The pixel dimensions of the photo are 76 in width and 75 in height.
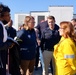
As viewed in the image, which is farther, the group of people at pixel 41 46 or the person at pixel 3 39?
the group of people at pixel 41 46

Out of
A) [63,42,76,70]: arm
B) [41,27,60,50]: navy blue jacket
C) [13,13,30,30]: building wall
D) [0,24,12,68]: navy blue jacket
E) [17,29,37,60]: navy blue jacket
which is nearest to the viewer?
[0,24,12,68]: navy blue jacket

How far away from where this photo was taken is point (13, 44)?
9.58 feet

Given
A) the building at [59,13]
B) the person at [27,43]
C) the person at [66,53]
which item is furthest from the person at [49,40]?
the building at [59,13]

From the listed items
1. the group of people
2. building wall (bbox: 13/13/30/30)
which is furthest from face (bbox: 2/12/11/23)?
building wall (bbox: 13/13/30/30)

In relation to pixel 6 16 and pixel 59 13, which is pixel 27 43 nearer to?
pixel 6 16

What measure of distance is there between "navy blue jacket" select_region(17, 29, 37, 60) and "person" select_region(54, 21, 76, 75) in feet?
4.23

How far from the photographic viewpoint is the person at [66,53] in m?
3.79

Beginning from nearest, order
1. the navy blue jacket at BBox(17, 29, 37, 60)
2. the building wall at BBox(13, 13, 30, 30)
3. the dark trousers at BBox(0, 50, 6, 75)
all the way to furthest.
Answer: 1. the dark trousers at BBox(0, 50, 6, 75)
2. the navy blue jacket at BBox(17, 29, 37, 60)
3. the building wall at BBox(13, 13, 30, 30)

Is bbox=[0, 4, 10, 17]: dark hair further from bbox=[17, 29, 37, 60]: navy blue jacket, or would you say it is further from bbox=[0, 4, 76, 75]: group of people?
bbox=[17, 29, 37, 60]: navy blue jacket

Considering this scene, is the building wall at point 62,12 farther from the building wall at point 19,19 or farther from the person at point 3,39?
the person at point 3,39

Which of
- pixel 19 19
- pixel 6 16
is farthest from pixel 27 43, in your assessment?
pixel 19 19

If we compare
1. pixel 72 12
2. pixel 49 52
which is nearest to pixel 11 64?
pixel 49 52

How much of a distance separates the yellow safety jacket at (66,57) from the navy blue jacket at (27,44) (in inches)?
51.1

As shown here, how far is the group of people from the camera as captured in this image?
9.39 feet
